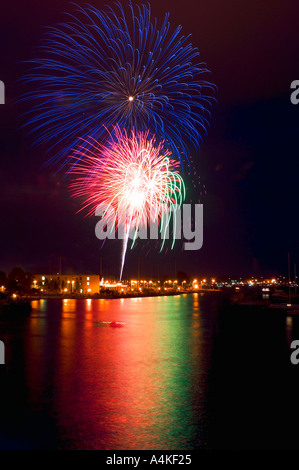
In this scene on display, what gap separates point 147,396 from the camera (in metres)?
9.52

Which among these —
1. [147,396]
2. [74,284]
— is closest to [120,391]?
[147,396]

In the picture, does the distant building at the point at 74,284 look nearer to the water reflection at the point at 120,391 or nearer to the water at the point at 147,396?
the water reflection at the point at 120,391

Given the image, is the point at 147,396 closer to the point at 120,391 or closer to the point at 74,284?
the point at 120,391

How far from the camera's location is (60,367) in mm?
12945

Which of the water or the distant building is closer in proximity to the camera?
the water

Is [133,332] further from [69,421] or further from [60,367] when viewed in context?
[69,421]

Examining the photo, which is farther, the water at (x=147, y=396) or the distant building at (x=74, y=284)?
the distant building at (x=74, y=284)

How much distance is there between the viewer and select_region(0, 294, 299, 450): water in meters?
6.89

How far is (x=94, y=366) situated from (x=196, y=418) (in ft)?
19.1

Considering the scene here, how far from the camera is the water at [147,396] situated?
6.89 m

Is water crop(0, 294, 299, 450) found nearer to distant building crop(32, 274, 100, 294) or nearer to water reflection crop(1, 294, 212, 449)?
water reflection crop(1, 294, 212, 449)

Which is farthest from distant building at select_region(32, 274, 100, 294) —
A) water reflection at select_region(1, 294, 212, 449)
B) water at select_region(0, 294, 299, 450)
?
water at select_region(0, 294, 299, 450)

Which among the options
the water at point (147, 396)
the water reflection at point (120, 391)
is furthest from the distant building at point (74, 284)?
the water at point (147, 396)
